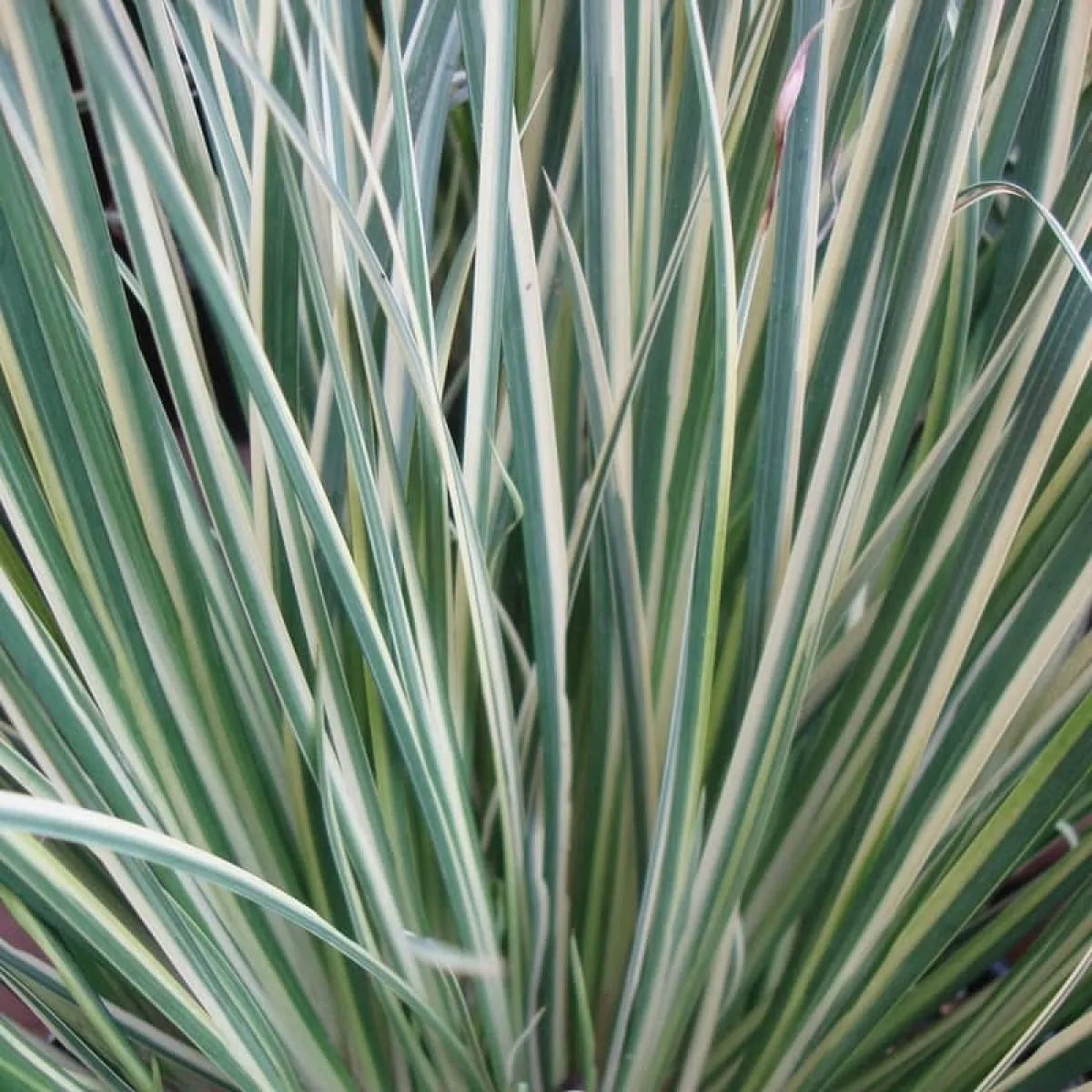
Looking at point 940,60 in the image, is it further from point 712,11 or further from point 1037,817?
point 1037,817

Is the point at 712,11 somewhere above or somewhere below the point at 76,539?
above

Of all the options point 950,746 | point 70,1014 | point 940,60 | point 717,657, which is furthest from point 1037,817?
point 70,1014

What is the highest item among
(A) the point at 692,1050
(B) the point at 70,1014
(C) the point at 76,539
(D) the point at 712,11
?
(D) the point at 712,11

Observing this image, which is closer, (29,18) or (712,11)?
(29,18)

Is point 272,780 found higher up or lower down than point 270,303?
lower down

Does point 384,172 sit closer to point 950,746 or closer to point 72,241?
point 72,241

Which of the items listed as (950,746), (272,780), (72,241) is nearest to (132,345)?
(72,241)

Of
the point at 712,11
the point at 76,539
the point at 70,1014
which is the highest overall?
the point at 712,11
